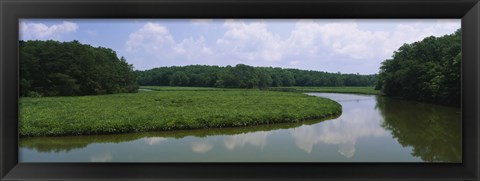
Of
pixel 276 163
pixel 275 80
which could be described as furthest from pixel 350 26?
pixel 276 163

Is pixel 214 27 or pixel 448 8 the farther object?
pixel 214 27

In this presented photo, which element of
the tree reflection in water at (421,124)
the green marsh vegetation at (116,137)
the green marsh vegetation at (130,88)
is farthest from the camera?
the tree reflection in water at (421,124)

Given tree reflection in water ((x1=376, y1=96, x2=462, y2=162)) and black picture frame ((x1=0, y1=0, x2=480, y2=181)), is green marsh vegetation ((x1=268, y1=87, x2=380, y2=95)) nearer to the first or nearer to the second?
tree reflection in water ((x1=376, y1=96, x2=462, y2=162))

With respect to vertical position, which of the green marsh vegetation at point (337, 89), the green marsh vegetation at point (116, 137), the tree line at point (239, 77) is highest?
the tree line at point (239, 77)

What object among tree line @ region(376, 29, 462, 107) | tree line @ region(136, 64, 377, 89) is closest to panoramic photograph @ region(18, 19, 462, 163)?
tree line @ region(136, 64, 377, 89)

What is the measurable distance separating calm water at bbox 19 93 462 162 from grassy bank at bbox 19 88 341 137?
0.15m

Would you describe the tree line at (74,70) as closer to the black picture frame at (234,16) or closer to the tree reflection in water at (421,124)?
the black picture frame at (234,16)

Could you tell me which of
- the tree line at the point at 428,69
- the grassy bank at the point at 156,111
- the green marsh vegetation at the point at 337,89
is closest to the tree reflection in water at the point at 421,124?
Result: the tree line at the point at 428,69

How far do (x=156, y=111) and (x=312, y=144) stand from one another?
6.52ft

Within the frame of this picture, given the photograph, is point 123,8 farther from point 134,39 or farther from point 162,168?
point 134,39

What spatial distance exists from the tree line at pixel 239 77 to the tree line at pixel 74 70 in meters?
0.32

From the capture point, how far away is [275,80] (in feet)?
9.86

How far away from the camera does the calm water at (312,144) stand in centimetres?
273

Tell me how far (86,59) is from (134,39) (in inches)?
40.7
